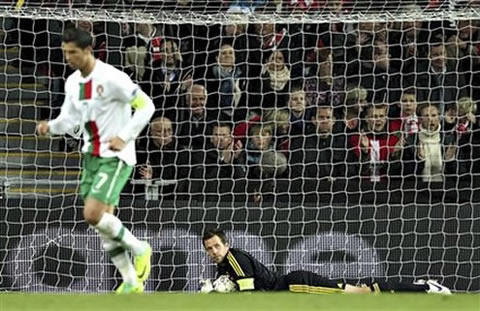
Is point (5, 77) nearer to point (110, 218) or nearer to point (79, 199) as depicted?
point (79, 199)

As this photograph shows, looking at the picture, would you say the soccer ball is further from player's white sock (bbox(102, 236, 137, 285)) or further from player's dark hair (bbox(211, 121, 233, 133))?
player's white sock (bbox(102, 236, 137, 285))

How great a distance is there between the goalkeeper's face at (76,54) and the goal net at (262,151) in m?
3.18

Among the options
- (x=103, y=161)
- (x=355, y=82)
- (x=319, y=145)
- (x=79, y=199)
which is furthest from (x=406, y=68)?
(x=103, y=161)

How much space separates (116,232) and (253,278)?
2736 mm

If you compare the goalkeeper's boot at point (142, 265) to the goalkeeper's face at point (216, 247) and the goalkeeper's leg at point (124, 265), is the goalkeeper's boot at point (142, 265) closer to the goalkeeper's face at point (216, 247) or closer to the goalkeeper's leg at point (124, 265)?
the goalkeeper's leg at point (124, 265)

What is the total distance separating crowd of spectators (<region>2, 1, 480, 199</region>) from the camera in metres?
10.6

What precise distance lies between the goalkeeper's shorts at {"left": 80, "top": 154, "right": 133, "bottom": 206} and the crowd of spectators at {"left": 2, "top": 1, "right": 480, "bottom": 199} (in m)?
3.34

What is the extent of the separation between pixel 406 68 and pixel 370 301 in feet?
16.4

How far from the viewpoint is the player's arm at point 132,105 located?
6.93 meters

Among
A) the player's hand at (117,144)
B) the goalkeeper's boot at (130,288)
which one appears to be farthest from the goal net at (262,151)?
the player's hand at (117,144)

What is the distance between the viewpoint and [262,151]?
10.6m

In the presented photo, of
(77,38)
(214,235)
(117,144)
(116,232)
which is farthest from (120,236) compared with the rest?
(214,235)

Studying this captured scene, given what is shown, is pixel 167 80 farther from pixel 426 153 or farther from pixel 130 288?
pixel 130 288

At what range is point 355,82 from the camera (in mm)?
10984
